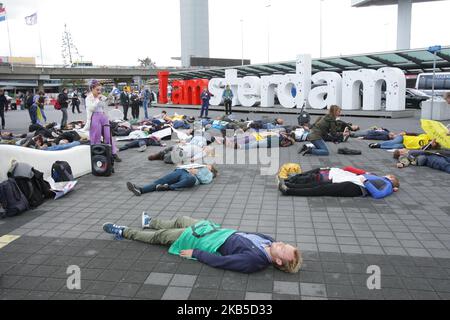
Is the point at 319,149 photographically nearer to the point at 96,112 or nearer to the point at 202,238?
the point at 96,112

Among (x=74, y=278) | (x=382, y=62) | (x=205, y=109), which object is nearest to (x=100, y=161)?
(x=74, y=278)

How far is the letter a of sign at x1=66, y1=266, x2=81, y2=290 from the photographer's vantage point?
3936 mm

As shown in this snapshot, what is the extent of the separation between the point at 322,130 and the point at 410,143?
2.67 m

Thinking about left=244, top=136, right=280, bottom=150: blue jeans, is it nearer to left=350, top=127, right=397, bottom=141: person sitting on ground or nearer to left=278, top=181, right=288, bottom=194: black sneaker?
left=350, top=127, right=397, bottom=141: person sitting on ground

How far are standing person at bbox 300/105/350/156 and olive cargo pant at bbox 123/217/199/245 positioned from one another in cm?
670

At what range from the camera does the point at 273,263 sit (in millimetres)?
4250

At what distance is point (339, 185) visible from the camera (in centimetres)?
691

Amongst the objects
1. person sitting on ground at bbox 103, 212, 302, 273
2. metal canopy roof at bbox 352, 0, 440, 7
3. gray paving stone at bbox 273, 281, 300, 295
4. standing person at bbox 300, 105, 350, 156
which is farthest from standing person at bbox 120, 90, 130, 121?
metal canopy roof at bbox 352, 0, 440, 7

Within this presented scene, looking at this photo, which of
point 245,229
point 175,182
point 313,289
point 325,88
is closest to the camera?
point 313,289

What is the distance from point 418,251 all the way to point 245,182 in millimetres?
4117

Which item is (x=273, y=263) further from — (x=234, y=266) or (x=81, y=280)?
(x=81, y=280)

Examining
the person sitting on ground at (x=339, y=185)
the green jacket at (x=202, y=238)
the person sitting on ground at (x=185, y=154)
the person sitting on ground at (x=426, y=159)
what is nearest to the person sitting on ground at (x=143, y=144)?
the person sitting on ground at (x=185, y=154)
